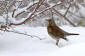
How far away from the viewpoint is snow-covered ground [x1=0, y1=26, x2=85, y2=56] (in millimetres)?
3289

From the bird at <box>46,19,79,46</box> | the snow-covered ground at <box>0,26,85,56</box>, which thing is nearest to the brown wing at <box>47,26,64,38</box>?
the bird at <box>46,19,79,46</box>

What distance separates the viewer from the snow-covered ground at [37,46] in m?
3.29

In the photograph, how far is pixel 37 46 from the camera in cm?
404

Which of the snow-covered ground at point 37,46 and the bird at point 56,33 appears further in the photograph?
the bird at point 56,33

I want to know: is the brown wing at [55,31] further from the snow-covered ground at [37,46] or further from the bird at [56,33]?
the snow-covered ground at [37,46]

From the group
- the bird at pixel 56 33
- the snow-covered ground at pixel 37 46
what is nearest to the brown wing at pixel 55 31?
the bird at pixel 56 33

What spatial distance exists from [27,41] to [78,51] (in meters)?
1.27

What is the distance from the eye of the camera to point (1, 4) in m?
4.12

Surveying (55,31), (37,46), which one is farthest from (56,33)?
(37,46)

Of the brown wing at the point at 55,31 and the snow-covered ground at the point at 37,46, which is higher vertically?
the brown wing at the point at 55,31

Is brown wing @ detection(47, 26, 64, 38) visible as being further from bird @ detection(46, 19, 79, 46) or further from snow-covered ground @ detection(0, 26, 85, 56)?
snow-covered ground @ detection(0, 26, 85, 56)

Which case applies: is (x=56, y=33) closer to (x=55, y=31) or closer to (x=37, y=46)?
(x=55, y=31)

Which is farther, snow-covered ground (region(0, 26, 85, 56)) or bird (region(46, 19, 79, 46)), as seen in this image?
bird (region(46, 19, 79, 46))

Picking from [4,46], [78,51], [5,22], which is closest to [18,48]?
[4,46]
